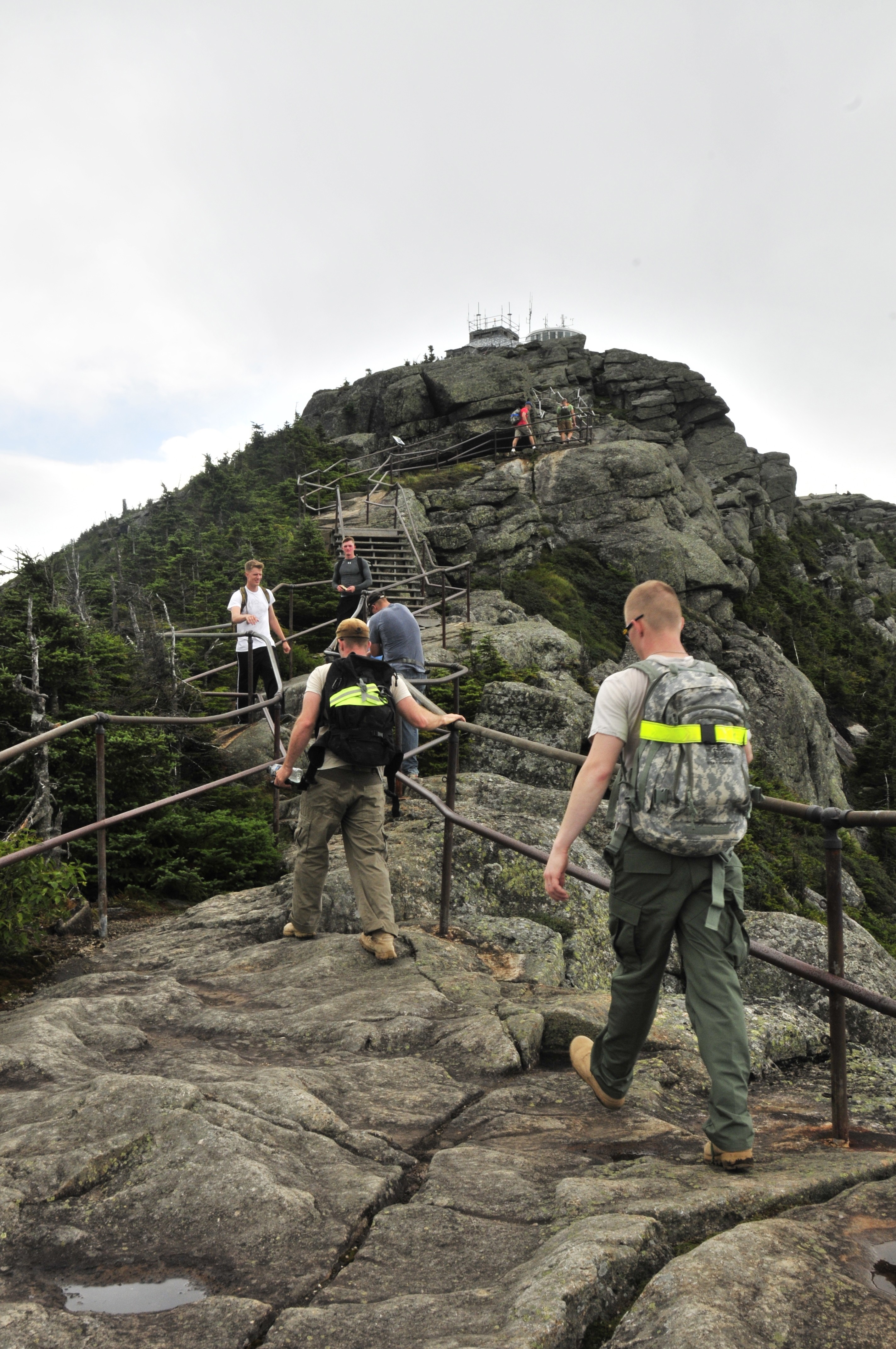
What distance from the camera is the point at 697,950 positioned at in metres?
2.84

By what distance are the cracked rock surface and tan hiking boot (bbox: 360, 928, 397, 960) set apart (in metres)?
0.23

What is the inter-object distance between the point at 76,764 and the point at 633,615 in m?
6.68

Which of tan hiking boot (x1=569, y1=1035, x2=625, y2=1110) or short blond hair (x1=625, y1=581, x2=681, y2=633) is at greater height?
short blond hair (x1=625, y1=581, x2=681, y2=633)

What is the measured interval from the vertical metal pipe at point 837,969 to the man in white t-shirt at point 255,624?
805cm

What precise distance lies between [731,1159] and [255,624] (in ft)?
28.4

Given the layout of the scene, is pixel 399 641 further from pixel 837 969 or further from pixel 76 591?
pixel 76 591

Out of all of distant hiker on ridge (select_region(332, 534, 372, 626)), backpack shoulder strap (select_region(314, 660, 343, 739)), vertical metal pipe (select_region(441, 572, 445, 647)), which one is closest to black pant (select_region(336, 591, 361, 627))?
distant hiker on ridge (select_region(332, 534, 372, 626))

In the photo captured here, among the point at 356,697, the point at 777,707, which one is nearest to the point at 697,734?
the point at 356,697

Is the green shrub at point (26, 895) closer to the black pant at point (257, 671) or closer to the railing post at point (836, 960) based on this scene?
the railing post at point (836, 960)

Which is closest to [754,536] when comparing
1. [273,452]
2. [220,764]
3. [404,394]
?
[404,394]

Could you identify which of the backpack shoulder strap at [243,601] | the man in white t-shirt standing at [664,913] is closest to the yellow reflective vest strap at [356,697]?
the man in white t-shirt standing at [664,913]

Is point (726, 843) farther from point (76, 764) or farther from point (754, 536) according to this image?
point (754, 536)

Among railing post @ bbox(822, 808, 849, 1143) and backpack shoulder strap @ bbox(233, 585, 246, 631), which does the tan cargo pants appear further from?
backpack shoulder strap @ bbox(233, 585, 246, 631)

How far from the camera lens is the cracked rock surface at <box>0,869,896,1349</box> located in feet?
6.21
